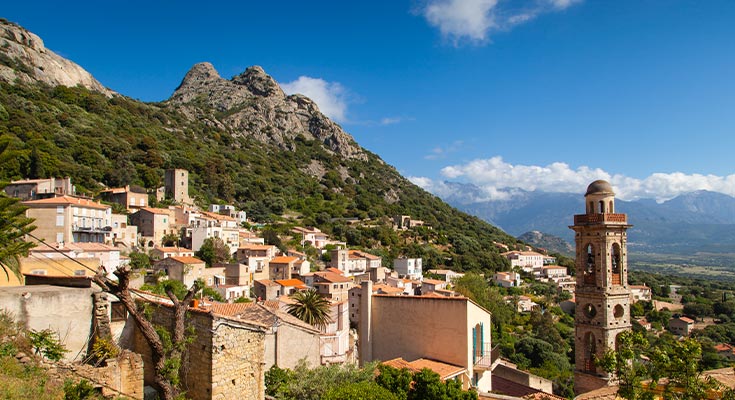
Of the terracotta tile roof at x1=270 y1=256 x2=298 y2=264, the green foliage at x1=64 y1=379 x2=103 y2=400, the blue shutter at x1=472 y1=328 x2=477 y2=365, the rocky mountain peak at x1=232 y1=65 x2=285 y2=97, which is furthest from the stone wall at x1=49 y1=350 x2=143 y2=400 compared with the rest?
the rocky mountain peak at x1=232 y1=65 x2=285 y2=97

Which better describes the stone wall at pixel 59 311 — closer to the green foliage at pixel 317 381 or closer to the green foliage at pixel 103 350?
the green foliage at pixel 103 350

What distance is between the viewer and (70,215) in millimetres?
39750

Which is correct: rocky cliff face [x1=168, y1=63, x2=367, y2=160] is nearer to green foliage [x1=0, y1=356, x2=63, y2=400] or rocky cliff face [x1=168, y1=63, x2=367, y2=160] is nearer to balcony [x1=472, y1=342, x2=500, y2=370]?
balcony [x1=472, y1=342, x2=500, y2=370]

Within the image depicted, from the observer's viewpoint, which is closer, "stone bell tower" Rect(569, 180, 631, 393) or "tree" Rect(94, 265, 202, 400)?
"tree" Rect(94, 265, 202, 400)

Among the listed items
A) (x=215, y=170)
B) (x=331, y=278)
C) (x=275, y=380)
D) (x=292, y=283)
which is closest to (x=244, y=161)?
(x=215, y=170)

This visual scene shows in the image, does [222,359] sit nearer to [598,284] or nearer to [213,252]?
[598,284]

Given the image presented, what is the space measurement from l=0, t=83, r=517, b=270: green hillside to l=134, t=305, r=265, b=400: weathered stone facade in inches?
1646

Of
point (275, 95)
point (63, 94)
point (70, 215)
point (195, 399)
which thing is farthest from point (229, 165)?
point (195, 399)

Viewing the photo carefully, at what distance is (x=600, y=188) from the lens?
20.1 metres

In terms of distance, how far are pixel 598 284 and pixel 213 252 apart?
123ft

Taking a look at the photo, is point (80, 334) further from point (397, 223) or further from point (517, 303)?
point (397, 223)

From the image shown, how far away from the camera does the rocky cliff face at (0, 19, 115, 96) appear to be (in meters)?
84.5

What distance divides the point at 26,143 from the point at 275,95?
108m

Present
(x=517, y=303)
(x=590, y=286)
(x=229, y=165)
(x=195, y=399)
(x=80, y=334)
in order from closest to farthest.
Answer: (x=195, y=399)
(x=80, y=334)
(x=590, y=286)
(x=517, y=303)
(x=229, y=165)
